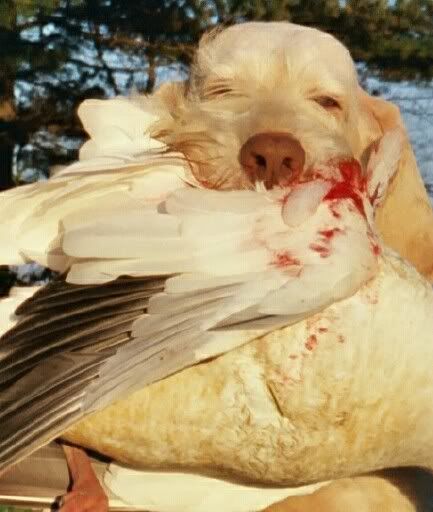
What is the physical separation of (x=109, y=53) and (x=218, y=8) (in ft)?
2.14

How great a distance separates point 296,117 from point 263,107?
44mm

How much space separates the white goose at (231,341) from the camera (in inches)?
37.1

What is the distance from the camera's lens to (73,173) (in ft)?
3.74

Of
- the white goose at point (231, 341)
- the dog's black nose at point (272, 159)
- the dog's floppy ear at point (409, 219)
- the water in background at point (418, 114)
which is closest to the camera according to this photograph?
the white goose at point (231, 341)

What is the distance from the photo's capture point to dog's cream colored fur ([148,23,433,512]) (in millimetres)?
1176

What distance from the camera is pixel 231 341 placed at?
3.13 feet

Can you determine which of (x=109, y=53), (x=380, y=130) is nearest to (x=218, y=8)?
(x=109, y=53)

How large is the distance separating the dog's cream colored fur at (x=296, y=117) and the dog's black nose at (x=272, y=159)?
0.04ft

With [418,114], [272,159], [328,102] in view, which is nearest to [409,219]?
[328,102]

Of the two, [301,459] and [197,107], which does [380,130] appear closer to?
[197,107]

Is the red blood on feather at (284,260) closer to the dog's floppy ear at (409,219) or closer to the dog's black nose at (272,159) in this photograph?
the dog's black nose at (272,159)

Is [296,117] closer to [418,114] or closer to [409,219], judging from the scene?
[409,219]

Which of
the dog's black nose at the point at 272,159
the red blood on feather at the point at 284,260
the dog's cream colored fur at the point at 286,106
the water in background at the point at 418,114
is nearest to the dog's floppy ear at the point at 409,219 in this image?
the dog's cream colored fur at the point at 286,106

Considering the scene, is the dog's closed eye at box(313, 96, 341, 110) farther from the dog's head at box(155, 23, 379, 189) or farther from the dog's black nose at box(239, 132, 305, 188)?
the dog's black nose at box(239, 132, 305, 188)
